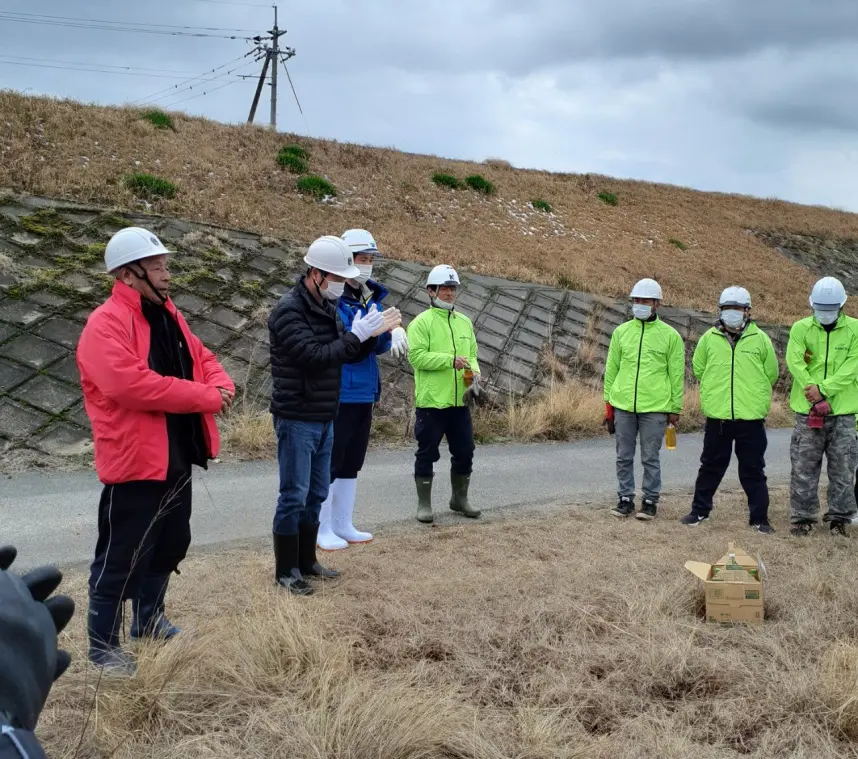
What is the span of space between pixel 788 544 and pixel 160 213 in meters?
12.2

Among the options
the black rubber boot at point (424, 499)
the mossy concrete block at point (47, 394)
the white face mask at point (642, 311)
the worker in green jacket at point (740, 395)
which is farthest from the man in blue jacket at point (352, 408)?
the mossy concrete block at point (47, 394)

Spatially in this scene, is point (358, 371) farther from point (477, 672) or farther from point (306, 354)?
point (477, 672)

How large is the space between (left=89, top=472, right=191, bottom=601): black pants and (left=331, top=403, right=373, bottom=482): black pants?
2166 mm

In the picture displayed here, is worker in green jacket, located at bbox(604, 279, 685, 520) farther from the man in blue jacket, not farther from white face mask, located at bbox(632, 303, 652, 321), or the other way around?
the man in blue jacket

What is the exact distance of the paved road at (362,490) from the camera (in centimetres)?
646

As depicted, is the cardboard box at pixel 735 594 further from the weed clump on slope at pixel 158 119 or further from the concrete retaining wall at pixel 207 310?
the weed clump on slope at pixel 158 119

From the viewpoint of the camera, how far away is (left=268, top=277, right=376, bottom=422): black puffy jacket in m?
5.02

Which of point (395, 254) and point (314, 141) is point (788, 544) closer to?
point (395, 254)

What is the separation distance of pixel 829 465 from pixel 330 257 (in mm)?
4707

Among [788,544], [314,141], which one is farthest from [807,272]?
[788,544]

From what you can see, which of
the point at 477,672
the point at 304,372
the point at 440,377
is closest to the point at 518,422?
the point at 440,377

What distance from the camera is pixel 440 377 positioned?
7152mm

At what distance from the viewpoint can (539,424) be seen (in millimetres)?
11359

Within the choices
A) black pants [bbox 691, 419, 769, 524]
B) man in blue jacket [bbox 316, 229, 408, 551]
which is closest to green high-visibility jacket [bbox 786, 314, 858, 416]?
black pants [bbox 691, 419, 769, 524]
